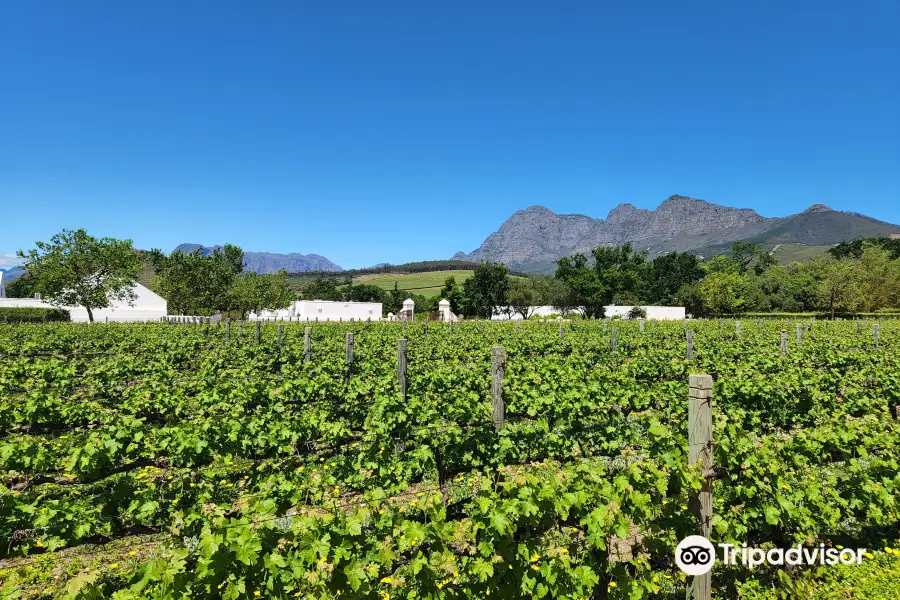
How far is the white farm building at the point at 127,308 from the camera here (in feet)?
156

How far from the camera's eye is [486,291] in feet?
237

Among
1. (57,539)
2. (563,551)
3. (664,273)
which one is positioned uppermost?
(664,273)

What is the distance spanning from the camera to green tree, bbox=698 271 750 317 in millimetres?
60812

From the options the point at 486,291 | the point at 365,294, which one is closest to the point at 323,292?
the point at 365,294

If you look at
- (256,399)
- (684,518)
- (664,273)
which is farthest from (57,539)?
(664,273)

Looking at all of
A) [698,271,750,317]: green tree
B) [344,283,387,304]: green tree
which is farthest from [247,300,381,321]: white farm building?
[698,271,750,317]: green tree

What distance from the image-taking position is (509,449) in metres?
5.77

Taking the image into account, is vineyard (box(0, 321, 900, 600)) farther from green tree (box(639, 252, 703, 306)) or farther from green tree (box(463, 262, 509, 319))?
green tree (box(639, 252, 703, 306))

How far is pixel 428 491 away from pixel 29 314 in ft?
167

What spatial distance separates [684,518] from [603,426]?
2.61 metres

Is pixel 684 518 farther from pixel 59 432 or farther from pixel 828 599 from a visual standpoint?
pixel 59 432

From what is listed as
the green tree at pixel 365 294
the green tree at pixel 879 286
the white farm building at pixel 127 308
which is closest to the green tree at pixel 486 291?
the green tree at pixel 365 294

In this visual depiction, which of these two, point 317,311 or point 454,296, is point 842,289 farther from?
point 317,311

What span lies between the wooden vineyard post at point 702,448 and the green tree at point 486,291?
67.6 metres
